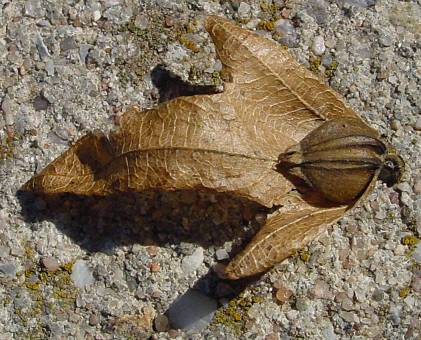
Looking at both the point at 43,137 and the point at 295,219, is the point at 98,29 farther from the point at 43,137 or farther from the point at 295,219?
the point at 295,219

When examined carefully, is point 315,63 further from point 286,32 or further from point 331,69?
point 286,32

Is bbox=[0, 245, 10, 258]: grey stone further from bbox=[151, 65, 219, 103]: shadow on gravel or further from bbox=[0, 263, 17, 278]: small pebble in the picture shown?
bbox=[151, 65, 219, 103]: shadow on gravel

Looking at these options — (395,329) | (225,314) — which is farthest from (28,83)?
(395,329)

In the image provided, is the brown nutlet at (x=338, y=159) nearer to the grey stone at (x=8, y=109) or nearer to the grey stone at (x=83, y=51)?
the grey stone at (x=83, y=51)

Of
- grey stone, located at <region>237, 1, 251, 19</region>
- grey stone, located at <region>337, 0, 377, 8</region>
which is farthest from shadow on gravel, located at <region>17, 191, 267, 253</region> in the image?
grey stone, located at <region>337, 0, 377, 8</region>

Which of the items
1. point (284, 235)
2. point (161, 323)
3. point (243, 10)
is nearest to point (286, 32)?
point (243, 10)

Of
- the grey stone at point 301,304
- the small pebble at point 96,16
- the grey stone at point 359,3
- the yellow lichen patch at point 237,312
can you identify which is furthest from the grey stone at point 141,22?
the grey stone at point 301,304
